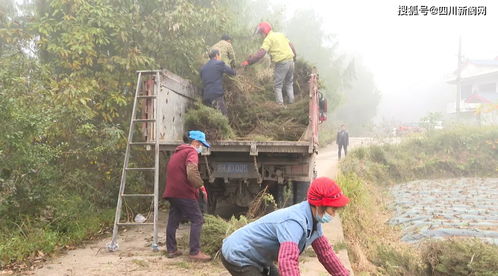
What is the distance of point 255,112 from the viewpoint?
7527mm

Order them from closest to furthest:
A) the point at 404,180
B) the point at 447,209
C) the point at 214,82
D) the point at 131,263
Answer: the point at 131,263 < the point at 214,82 < the point at 447,209 < the point at 404,180

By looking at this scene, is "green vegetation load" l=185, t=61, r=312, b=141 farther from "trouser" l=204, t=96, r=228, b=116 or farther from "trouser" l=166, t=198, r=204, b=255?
"trouser" l=166, t=198, r=204, b=255

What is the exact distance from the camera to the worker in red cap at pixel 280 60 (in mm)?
7874

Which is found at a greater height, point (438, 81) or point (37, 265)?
point (438, 81)

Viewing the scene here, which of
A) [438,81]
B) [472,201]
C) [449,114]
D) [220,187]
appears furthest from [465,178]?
[438,81]

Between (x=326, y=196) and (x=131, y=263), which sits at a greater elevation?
(x=326, y=196)

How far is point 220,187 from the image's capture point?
23.3ft

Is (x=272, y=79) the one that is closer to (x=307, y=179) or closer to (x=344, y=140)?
(x=307, y=179)

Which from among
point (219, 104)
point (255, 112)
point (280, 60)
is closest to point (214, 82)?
point (219, 104)

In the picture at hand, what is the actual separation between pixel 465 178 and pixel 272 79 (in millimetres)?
11102

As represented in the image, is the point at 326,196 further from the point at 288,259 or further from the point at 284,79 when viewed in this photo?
the point at 284,79

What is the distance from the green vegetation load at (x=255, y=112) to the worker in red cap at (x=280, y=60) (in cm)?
22

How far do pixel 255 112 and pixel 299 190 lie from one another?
1.53 m

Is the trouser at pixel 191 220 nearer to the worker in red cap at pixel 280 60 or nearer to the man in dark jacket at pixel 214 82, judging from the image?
the man in dark jacket at pixel 214 82
